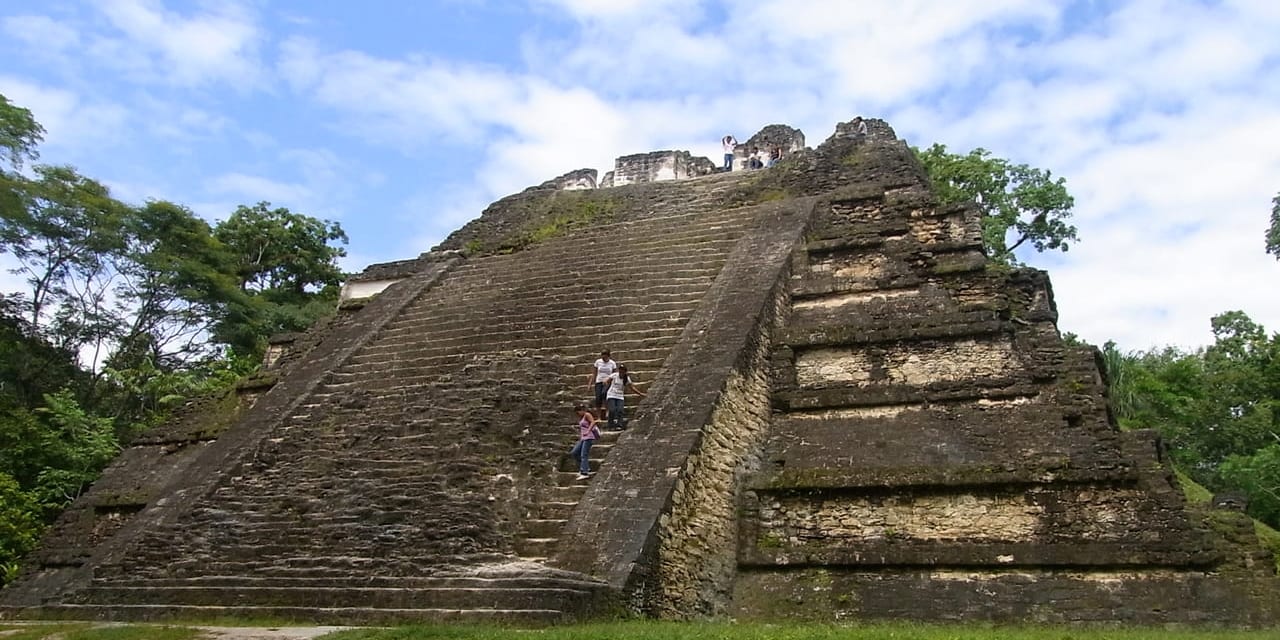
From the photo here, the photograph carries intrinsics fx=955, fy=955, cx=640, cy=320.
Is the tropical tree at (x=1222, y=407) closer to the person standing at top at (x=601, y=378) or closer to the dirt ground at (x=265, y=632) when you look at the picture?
the person standing at top at (x=601, y=378)

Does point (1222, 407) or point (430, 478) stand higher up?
point (1222, 407)

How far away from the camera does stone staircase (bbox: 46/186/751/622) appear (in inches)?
229

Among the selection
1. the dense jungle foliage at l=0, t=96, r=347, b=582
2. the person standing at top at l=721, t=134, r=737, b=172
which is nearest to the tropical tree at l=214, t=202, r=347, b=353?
the dense jungle foliage at l=0, t=96, r=347, b=582

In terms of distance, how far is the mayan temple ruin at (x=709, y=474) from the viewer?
20.2ft

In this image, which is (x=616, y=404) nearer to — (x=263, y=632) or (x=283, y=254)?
(x=263, y=632)

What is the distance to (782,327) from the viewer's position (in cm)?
917

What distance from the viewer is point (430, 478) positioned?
7.22 metres

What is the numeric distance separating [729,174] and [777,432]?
282 inches

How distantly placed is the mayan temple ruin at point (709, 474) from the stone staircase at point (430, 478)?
0.09ft

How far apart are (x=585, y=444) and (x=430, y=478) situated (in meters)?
1.20

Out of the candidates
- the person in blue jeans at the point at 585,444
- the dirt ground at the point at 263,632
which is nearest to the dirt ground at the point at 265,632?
the dirt ground at the point at 263,632

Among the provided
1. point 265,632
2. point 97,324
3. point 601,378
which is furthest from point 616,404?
point 97,324

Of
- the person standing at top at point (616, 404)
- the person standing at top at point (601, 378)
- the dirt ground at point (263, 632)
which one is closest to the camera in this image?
the dirt ground at point (263, 632)

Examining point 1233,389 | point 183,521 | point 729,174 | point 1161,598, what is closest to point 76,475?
point 183,521
